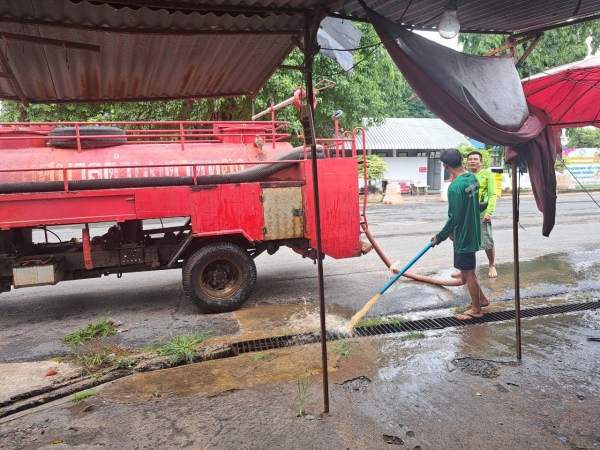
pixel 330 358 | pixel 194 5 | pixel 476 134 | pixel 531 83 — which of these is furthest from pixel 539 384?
pixel 194 5

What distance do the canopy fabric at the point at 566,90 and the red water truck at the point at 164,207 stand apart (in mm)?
2246

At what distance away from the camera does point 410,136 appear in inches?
1163

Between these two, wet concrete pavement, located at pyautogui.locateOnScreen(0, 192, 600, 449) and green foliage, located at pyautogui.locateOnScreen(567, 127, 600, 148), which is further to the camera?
green foliage, located at pyautogui.locateOnScreen(567, 127, 600, 148)

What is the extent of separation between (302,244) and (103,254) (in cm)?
250

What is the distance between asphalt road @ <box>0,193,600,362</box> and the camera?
5.11 m

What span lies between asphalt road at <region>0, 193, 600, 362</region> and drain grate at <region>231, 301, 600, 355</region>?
463 mm

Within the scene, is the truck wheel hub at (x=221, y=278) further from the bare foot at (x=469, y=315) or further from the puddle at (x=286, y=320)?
the bare foot at (x=469, y=315)

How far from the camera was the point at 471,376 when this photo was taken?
3674 mm

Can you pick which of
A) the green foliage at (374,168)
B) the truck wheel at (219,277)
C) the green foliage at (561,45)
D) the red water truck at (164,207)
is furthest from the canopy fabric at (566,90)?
the green foliage at (374,168)

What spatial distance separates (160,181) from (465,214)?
358 centimetres

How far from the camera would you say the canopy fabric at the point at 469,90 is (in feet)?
10.2

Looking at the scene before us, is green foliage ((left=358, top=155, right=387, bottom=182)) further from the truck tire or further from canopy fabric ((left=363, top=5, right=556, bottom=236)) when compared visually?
canopy fabric ((left=363, top=5, right=556, bottom=236))

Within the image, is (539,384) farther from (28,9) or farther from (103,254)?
(103,254)

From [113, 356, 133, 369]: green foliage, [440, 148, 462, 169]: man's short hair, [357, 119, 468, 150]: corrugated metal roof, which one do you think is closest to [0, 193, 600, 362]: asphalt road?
[113, 356, 133, 369]: green foliage
